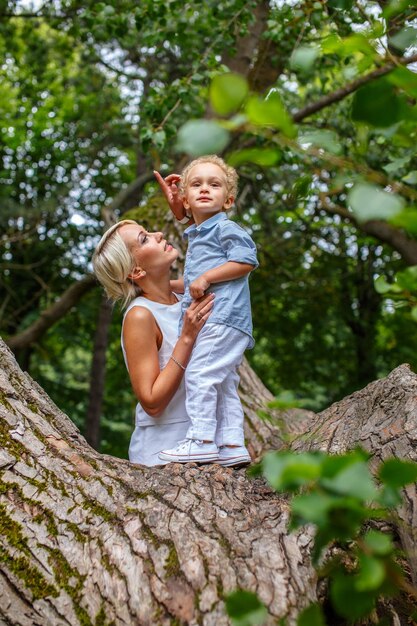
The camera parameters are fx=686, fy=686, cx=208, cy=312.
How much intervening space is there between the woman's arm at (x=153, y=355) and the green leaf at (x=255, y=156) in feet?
6.13

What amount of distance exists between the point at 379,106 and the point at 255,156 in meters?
0.18

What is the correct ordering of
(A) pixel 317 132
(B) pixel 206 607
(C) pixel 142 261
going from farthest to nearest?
(C) pixel 142 261 < (B) pixel 206 607 < (A) pixel 317 132

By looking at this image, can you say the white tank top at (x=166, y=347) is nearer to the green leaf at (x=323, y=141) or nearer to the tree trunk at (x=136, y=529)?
the tree trunk at (x=136, y=529)

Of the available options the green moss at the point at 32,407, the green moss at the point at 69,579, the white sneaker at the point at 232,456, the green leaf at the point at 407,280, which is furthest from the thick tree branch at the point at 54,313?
the green leaf at the point at 407,280

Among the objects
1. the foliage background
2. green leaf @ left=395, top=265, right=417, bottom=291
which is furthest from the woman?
the foliage background

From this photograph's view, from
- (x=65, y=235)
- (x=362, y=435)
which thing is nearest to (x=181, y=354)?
(x=362, y=435)

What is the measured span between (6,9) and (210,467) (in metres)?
6.68

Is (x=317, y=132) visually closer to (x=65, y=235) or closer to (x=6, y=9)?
(x=6, y=9)

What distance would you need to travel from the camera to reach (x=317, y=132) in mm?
1023

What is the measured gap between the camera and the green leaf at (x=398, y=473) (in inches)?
34.4

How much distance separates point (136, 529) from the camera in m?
1.83

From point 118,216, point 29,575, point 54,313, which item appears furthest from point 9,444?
point 118,216

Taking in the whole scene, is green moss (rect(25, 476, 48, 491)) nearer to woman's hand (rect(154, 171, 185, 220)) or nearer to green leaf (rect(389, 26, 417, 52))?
green leaf (rect(389, 26, 417, 52))

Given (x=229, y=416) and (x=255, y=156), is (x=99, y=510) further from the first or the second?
(x=255, y=156)
